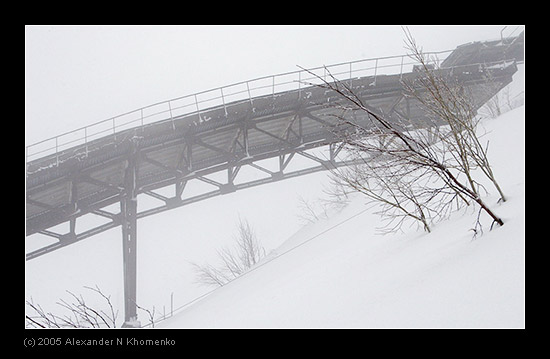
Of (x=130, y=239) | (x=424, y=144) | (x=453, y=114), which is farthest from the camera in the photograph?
(x=130, y=239)

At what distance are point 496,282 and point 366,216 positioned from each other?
6.80 m

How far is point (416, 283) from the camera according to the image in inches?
136

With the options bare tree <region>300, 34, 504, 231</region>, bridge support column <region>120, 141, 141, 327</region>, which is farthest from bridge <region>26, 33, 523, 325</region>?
bare tree <region>300, 34, 504, 231</region>

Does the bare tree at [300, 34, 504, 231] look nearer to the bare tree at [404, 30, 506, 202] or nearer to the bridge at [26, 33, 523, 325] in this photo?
the bare tree at [404, 30, 506, 202]

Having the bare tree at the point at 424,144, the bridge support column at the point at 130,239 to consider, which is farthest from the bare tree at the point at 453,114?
the bridge support column at the point at 130,239

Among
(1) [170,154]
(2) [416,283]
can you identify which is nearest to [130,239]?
(1) [170,154]

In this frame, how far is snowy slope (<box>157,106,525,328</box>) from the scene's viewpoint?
2715 mm

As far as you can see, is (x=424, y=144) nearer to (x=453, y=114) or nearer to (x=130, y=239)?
(x=453, y=114)

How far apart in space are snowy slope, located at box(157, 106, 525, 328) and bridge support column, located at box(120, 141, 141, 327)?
484 centimetres

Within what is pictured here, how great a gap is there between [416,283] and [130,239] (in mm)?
9156

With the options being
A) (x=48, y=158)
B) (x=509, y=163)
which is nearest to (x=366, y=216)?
(x=509, y=163)

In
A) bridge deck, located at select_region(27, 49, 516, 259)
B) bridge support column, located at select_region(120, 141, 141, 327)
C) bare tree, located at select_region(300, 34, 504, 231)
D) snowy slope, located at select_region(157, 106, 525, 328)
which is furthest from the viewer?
bridge deck, located at select_region(27, 49, 516, 259)
